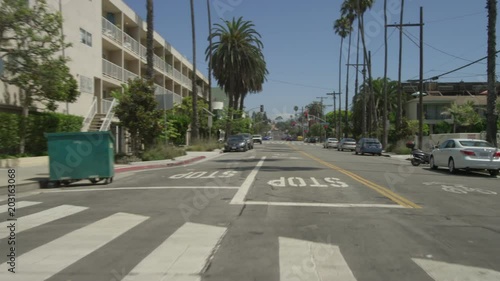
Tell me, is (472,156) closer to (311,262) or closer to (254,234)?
(254,234)

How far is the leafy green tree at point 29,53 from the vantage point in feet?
58.8

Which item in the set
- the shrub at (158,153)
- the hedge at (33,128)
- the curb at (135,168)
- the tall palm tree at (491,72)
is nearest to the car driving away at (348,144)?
the curb at (135,168)

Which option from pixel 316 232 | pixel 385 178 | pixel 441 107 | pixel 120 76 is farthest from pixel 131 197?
pixel 441 107

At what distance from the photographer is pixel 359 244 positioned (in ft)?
21.9

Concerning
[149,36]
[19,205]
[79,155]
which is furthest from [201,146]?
[19,205]

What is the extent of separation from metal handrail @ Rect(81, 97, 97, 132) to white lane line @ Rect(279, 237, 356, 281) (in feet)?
73.1

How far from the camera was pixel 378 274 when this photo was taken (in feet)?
17.5

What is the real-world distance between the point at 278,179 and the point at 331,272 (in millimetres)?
9901

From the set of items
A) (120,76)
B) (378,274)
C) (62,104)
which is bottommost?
(378,274)

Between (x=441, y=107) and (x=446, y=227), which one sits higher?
(x=441, y=107)

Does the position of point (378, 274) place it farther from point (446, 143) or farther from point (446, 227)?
point (446, 143)

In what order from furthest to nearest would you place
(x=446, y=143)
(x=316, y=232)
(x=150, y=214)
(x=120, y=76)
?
1. (x=120, y=76)
2. (x=446, y=143)
3. (x=150, y=214)
4. (x=316, y=232)

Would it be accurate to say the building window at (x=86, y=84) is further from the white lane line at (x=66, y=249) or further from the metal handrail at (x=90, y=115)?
the white lane line at (x=66, y=249)

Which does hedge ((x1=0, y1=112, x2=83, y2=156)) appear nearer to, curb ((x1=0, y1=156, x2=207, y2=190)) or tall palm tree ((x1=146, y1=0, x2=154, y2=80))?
curb ((x1=0, y1=156, x2=207, y2=190))
